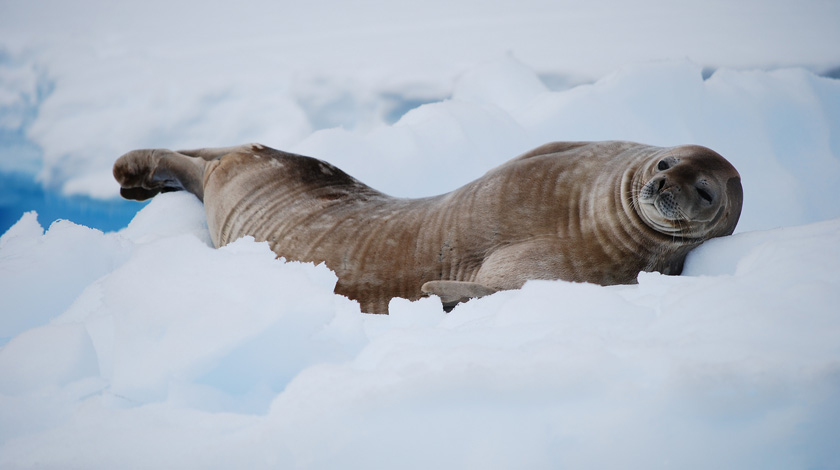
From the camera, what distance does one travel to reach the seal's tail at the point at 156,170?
4.47 meters

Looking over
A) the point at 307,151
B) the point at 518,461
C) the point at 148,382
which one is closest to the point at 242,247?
the point at 148,382

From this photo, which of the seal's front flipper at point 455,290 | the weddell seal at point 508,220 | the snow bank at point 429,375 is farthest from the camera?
the weddell seal at point 508,220

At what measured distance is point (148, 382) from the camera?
Answer: 1.48m

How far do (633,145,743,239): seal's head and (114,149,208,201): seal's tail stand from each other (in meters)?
3.00

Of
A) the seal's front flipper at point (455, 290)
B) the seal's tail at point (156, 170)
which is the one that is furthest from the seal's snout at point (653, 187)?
the seal's tail at point (156, 170)

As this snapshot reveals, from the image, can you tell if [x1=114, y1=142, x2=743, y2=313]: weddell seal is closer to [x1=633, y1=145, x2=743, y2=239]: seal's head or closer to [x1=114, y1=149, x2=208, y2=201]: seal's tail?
[x1=633, y1=145, x2=743, y2=239]: seal's head

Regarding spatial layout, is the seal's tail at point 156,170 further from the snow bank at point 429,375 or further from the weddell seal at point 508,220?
the snow bank at point 429,375

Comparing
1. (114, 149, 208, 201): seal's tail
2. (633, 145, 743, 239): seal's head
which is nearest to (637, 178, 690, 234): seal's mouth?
(633, 145, 743, 239): seal's head

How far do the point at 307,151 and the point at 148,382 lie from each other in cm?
395

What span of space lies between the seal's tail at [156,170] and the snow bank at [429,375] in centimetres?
271

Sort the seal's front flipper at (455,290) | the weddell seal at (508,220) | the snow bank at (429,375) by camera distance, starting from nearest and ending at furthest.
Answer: the snow bank at (429,375) → the seal's front flipper at (455,290) → the weddell seal at (508,220)

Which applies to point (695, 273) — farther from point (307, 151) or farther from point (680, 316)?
point (307, 151)

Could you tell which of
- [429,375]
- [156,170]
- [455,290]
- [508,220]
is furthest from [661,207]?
[156,170]

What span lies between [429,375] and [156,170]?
12.6ft
